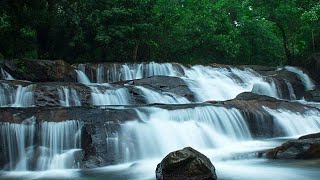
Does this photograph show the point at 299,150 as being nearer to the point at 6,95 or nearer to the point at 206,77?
the point at 6,95

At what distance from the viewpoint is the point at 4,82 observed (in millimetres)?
12656

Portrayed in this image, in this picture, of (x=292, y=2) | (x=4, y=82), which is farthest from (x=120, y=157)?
(x=292, y=2)

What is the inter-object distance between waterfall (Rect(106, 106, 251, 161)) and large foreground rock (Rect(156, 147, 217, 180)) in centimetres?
262

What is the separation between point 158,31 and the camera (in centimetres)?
2384

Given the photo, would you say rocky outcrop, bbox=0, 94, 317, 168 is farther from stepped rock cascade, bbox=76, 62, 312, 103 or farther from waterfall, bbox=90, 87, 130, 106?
stepped rock cascade, bbox=76, 62, 312, 103

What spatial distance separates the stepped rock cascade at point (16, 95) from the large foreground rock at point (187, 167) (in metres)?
6.71

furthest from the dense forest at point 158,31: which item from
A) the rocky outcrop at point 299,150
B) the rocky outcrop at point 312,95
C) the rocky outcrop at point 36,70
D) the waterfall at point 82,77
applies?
the rocky outcrop at point 299,150

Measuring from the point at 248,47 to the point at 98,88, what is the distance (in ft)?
52.8

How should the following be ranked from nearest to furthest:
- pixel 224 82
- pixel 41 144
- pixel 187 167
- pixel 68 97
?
pixel 187 167 → pixel 41 144 → pixel 68 97 → pixel 224 82

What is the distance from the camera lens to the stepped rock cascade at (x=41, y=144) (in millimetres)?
8609

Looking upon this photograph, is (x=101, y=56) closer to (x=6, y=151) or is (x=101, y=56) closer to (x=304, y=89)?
(x=304, y=89)

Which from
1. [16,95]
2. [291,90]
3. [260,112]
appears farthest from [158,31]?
[16,95]

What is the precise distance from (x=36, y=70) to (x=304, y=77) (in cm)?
1369

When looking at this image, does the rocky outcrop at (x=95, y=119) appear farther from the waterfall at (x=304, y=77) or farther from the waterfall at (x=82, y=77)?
the waterfall at (x=304, y=77)
